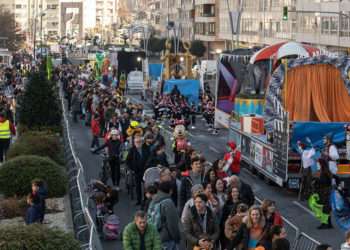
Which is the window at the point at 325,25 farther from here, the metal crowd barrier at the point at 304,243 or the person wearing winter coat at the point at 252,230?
the person wearing winter coat at the point at 252,230

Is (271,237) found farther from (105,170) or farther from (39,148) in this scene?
(105,170)

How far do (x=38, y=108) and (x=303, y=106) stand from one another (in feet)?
23.5

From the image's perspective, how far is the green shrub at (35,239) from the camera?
481 inches

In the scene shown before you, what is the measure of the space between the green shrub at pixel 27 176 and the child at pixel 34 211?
11.1 ft

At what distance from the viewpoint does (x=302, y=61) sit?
26875 millimetres

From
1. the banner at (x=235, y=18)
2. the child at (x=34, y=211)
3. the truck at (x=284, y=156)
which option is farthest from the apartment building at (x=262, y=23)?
the child at (x=34, y=211)

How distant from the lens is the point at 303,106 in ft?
90.1

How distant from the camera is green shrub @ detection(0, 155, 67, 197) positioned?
19234 millimetres

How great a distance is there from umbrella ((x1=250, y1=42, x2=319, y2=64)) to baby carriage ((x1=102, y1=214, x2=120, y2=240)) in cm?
1587

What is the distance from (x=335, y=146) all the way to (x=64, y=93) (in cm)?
3511

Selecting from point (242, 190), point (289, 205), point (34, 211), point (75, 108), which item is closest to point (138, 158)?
point (289, 205)

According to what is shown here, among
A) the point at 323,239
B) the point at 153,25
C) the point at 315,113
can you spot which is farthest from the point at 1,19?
the point at 323,239

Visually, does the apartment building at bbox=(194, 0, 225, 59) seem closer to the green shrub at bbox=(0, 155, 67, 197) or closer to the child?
the green shrub at bbox=(0, 155, 67, 197)

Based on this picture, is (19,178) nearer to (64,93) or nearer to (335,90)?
(335,90)
